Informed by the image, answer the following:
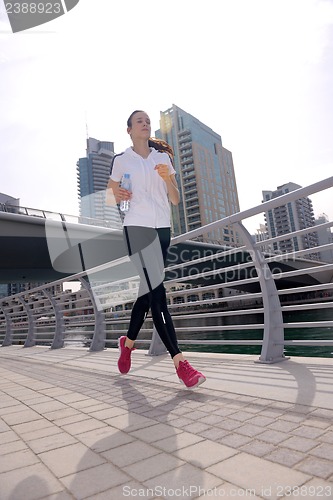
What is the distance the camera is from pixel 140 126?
3.28 m

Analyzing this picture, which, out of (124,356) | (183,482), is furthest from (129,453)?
(124,356)

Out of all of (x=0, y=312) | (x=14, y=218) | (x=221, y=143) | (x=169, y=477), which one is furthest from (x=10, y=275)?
(x=221, y=143)

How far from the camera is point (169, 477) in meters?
1.30

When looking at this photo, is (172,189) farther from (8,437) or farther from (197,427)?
(8,437)

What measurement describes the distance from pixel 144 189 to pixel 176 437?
2.06m

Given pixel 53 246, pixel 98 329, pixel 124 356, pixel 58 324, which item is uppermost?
pixel 53 246

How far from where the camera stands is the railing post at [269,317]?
3.38 m

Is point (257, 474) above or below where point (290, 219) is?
below

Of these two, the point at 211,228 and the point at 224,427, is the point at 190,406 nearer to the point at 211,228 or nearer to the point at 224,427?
the point at 224,427

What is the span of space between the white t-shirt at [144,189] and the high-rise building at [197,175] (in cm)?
10727

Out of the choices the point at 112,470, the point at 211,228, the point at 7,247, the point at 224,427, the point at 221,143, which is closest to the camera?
the point at 112,470

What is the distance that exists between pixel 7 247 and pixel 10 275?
969 centimetres

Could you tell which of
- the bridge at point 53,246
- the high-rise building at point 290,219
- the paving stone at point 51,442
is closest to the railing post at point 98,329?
the paving stone at point 51,442

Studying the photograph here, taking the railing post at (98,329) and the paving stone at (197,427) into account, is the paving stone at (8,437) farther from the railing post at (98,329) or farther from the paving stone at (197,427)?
the railing post at (98,329)
